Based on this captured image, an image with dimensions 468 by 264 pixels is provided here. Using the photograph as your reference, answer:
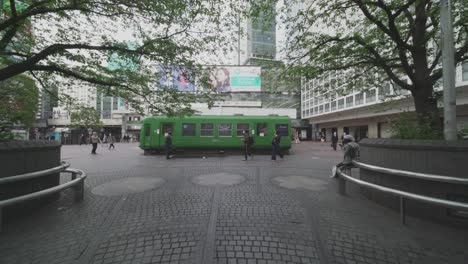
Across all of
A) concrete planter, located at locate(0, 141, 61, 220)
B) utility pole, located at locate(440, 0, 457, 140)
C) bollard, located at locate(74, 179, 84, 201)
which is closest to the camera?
concrete planter, located at locate(0, 141, 61, 220)

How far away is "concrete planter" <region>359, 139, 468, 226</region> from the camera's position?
3156mm

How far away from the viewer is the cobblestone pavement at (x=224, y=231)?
2.46m

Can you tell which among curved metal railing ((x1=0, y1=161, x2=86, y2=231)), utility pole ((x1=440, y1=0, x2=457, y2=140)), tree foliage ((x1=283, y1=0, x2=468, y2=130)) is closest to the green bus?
tree foliage ((x1=283, y1=0, x2=468, y2=130))

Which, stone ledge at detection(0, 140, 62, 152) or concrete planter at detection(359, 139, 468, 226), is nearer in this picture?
concrete planter at detection(359, 139, 468, 226)

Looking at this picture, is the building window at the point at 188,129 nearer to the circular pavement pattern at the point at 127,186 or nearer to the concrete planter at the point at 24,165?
the circular pavement pattern at the point at 127,186

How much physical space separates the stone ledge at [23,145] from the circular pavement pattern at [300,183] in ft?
18.4

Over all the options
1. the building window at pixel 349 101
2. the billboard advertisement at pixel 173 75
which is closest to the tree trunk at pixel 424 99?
the billboard advertisement at pixel 173 75

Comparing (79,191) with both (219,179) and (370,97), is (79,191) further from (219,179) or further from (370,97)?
(370,97)

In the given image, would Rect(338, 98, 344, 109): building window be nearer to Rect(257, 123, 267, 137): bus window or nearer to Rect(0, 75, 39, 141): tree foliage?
Rect(257, 123, 267, 137): bus window

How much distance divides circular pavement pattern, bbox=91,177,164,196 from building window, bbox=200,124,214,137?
738 centimetres

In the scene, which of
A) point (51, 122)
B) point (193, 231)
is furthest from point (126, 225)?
point (51, 122)

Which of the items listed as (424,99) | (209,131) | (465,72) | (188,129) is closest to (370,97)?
(465,72)

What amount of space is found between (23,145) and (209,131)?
10417 mm

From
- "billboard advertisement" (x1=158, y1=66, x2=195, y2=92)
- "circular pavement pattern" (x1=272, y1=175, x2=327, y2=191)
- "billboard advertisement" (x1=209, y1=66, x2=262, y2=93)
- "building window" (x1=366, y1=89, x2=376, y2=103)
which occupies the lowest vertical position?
"circular pavement pattern" (x1=272, y1=175, x2=327, y2=191)
